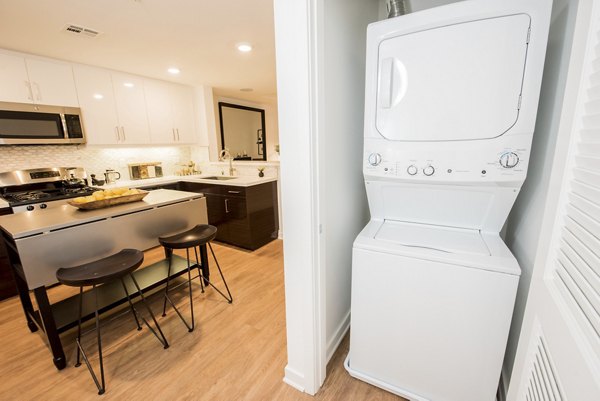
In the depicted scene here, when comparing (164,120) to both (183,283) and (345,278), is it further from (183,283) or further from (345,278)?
(345,278)

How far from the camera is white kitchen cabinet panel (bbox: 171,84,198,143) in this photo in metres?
4.02

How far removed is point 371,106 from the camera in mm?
1303

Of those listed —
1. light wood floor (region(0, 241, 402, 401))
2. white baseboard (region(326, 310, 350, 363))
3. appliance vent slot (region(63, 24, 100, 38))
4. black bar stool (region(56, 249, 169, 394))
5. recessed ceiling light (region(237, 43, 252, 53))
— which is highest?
recessed ceiling light (region(237, 43, 252, 53))

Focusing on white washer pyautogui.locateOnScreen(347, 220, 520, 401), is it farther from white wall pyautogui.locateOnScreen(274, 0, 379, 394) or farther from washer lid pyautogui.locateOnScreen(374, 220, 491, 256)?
white wall pyautogui.locateOnScreen(274, 0, 379, 394)

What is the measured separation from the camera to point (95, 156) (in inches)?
136

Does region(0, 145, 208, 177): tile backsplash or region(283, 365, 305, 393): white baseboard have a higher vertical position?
region(0, 145, 208, 177): tile backsplash

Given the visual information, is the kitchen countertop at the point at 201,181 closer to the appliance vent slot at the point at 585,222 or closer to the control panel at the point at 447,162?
the control panel at the point at 447,162

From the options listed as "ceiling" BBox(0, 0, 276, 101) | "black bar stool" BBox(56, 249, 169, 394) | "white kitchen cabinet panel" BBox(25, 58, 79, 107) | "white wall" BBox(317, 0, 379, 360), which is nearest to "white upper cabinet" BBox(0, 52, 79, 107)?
"white kitchen cabinet panel" BBox(25, 58, 79, 107)

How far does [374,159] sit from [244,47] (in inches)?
83.5

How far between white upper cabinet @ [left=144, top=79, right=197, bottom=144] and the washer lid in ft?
12.3

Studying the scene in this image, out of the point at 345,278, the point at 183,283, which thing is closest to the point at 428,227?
the point at 345,278

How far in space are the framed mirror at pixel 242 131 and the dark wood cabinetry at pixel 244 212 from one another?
6.62 ft

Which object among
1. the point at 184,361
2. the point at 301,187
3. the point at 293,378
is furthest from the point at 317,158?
the point at 184,361

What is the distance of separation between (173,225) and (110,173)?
7.41 feet
